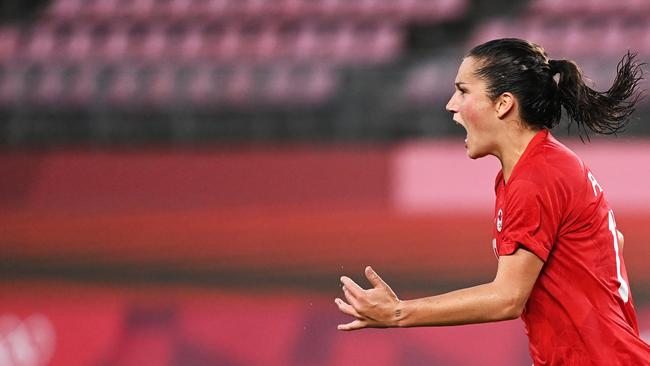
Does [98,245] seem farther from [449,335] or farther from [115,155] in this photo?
[449,335]

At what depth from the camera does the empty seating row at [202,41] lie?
935cm

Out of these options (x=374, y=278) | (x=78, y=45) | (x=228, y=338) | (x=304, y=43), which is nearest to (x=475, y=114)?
(x=374, y=278)

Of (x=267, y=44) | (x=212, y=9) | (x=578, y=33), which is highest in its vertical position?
(x=212, y=9)

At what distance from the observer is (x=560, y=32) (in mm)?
9148

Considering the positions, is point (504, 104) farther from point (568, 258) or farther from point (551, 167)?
point (568, 258)

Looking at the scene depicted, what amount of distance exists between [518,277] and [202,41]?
7.94m

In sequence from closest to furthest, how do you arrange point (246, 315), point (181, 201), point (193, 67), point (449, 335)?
point (449, 335) < point (246, 315) < point (181, 201) < point (193, 67)

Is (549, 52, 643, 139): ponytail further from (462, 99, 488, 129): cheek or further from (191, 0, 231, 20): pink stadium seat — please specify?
(191, 0, 231, 20): pink stadium seat

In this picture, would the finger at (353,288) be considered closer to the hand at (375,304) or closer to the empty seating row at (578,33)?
the hand at (375,304)

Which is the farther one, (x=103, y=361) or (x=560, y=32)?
(x=560, y=32)

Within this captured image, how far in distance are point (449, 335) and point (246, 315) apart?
1050 millimetres

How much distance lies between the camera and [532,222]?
2104 mm

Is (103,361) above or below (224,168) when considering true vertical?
below

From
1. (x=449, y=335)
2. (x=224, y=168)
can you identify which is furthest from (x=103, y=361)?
(x=224, y=168)
